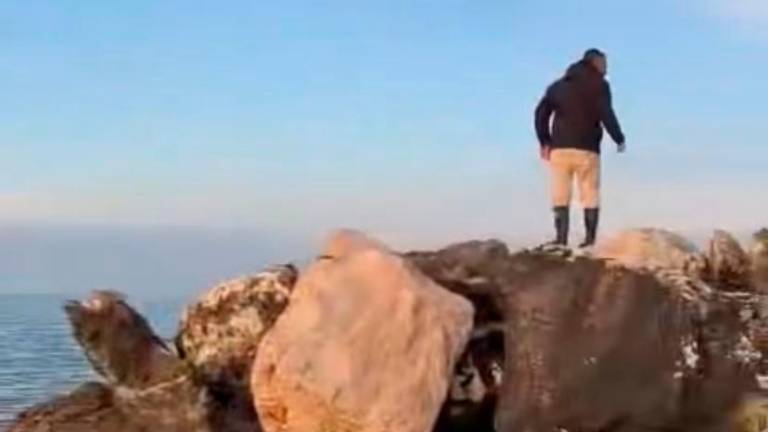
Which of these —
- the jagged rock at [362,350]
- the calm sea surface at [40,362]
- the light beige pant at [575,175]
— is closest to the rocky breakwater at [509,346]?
the jagged rock at [362,350]

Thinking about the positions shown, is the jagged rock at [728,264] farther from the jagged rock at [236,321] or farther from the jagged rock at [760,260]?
the jagged rock at [236,321]

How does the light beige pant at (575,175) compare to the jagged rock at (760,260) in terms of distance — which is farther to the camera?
the light beige pant at (575,175)

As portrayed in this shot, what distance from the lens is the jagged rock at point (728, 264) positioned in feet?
58.3

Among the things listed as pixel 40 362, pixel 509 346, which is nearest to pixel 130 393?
pixel 509 346

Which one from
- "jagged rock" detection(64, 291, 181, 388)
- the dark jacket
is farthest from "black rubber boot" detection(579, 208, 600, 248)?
"jagged rock" detection(64, 291, 181, 388)

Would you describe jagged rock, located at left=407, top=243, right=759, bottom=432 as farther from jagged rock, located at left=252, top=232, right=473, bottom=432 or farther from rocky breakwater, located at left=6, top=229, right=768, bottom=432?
jagged rock, located at left=252, top=232, right=473, bottom=432

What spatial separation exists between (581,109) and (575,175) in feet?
2.68

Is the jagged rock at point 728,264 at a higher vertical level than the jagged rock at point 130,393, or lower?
higher

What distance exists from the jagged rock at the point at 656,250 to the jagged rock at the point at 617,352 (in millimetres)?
486

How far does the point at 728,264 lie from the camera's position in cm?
1795

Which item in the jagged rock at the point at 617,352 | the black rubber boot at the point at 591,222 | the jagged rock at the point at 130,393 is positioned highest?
the black rubber boot at the point at 591,222

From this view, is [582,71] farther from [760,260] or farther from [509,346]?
[509,346]

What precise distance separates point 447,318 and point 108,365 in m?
4.83

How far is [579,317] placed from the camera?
53.2 feet
